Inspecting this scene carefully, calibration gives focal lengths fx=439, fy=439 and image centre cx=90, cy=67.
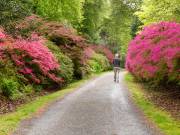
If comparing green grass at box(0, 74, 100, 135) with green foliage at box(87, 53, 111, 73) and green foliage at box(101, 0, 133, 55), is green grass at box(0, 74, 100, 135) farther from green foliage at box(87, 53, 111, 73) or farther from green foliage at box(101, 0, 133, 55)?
green foliage at box(101, 0, 133, 55)

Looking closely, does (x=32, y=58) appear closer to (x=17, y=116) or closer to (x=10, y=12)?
(x=10, y=12)

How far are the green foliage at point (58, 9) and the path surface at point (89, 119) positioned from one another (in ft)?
49.9

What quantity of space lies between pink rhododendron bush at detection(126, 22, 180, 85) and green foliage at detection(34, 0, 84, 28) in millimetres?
10564

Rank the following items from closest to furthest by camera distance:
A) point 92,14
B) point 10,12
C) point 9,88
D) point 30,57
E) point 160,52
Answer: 1. point 9,88
2. point 160,52
3. point 30,57
4. point 10,12
5. point 92,14

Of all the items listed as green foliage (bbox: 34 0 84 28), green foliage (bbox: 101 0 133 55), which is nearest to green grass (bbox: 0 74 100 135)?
green foliage (bbox: 34 0 84 28)

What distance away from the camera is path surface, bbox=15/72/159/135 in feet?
41.4

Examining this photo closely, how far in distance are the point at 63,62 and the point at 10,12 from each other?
4.35 metres

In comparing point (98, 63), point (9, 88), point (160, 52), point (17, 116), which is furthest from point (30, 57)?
point (98, 63)

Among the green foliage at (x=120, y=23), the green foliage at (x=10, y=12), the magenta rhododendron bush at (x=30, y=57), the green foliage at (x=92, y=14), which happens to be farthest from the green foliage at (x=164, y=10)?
the green foliage at (x=120, y=23)

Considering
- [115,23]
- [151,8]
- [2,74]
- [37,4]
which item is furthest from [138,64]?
[115,23]

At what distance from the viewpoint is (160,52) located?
2053cm

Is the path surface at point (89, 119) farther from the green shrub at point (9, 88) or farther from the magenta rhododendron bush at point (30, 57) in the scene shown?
the magenta rhododendron bush at point (30, 57)

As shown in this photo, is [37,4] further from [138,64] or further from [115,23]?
[115,23]

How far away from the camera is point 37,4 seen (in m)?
33.8
